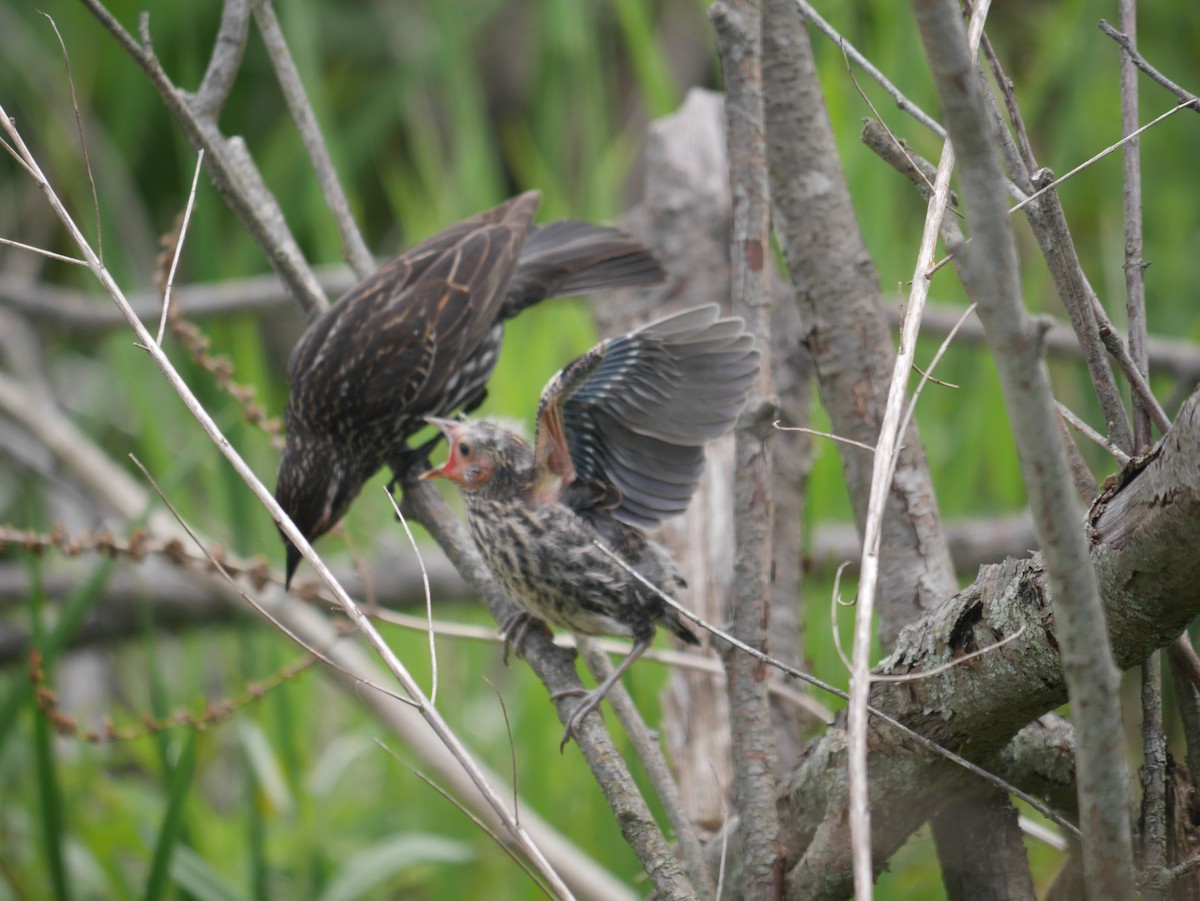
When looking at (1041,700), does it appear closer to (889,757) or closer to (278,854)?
(889,757)

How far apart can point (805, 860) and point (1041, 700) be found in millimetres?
453

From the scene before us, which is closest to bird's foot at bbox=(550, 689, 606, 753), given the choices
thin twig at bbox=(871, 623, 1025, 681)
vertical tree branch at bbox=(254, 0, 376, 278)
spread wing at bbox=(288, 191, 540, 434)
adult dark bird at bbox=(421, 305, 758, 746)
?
adult dark bird at bbox=(421, 305, 758, 746)

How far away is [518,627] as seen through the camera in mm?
2338

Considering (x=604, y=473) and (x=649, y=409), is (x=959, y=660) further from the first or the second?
(x=604, y=473)

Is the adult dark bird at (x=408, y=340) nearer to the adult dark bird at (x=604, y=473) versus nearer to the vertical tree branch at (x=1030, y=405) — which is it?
the adult dark bird at (x=604, y=473)

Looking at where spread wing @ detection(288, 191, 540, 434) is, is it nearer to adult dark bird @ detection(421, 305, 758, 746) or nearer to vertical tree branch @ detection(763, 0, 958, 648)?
adult dark bird @ detection(421, 305, 758, 746)

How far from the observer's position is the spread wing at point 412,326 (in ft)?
10.4

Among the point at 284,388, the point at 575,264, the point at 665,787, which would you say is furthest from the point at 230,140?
the point at 284,388

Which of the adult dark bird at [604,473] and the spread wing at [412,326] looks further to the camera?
the spread wing at [412,326]

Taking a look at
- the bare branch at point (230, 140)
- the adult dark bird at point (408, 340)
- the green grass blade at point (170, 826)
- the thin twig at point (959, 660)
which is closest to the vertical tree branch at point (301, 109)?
the bare branch at point (230, 140)

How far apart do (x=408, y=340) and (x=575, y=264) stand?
1.65ft

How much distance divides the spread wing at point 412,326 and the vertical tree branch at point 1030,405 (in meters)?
2.31

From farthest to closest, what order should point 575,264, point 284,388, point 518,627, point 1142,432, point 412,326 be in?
1. point 284,388
2. point 575,264
3. point 412,326
4. point 518,627
5. point 1142,432

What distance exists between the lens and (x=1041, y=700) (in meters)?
1.32
